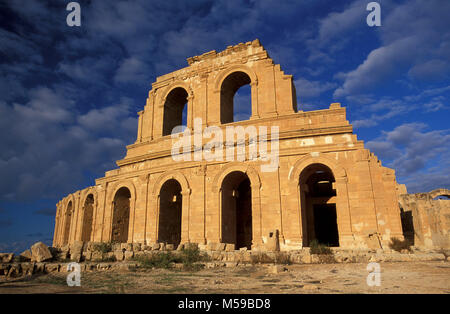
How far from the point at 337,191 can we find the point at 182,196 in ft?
24.5

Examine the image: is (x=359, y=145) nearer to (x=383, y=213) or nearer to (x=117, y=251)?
(x=383, y=213)

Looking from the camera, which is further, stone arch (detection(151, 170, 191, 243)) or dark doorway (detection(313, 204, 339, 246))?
dark doorway (detection(313, 204, 339, 246))

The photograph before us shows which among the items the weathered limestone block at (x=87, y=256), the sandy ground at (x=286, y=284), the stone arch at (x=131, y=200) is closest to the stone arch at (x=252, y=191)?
the stone arch at (x=131, y=200)

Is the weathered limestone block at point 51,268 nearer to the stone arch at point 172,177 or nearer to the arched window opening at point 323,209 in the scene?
the stone arch at point 172,177

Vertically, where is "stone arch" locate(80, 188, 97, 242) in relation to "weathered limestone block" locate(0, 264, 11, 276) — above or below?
above

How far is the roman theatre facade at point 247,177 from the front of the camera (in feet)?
40.7

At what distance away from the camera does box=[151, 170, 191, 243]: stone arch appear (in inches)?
594

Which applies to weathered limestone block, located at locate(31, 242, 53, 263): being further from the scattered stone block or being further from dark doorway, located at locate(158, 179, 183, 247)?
dark doorway, located at locate(158, 179, 183, 247)

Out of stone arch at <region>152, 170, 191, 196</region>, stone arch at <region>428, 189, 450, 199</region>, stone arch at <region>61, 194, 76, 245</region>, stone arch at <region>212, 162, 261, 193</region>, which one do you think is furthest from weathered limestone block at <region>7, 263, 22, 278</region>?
stone arch at <region>428, 189, 450, 199</region>

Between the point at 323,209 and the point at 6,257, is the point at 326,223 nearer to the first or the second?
the point at 323,209

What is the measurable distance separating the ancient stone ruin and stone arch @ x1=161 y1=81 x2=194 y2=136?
6cm

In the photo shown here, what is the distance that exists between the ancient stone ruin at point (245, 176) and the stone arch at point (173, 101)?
0.06 metres

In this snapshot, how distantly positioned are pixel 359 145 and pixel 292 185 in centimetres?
316
